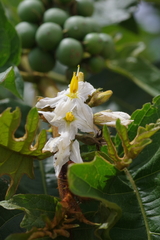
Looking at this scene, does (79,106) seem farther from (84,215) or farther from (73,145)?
(84,215)

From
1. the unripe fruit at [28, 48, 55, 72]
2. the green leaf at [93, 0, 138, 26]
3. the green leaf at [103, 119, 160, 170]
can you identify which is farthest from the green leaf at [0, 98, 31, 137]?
the green leaf at [93, 0, 138, 26]

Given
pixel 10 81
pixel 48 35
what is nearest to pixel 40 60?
pixel 48 35

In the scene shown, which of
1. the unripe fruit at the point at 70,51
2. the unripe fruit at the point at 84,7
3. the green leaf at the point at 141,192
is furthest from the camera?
the unripe fruit at the point at 84,7

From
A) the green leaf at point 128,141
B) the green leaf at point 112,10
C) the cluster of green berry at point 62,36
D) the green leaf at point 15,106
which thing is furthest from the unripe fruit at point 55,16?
the green leaf at point 128,141

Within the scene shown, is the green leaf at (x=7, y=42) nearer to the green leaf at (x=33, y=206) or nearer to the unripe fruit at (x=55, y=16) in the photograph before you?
the unripe fruit at (x=55, y=16)

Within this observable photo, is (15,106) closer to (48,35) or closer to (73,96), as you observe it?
(48,35)
